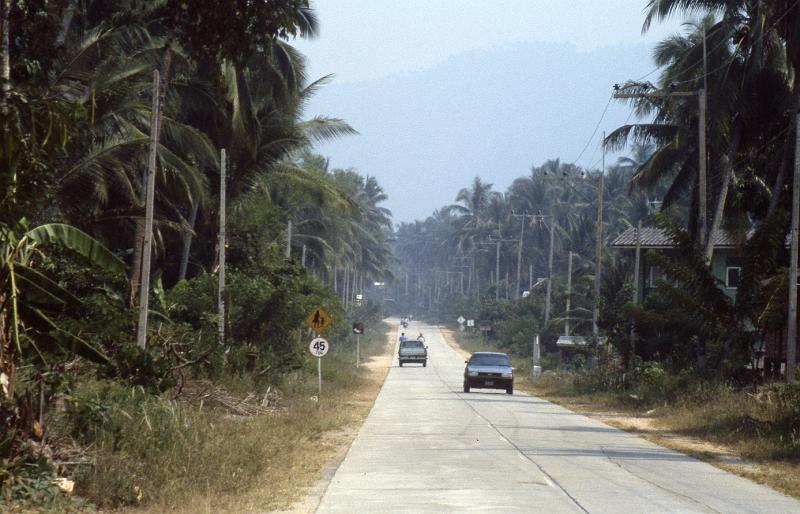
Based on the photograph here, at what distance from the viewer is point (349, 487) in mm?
16047

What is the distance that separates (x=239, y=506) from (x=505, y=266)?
13302cm

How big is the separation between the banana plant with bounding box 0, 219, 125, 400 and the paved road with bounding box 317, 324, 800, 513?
3745 millimetres

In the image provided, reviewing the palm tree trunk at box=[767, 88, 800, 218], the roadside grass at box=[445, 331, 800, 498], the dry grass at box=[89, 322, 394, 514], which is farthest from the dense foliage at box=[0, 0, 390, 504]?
the palm tree trunk at box=[767, 88, 800, 218]

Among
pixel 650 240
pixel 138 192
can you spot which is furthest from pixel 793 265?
pixel 650 240

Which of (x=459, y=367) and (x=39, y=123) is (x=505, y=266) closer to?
(x=459, y=367)

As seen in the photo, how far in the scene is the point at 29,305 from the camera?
586 inches

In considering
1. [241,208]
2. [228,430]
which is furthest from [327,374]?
[228,430]

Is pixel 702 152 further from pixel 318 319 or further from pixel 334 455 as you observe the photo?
pixel 334 455

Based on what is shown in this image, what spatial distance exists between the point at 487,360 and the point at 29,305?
116 ft

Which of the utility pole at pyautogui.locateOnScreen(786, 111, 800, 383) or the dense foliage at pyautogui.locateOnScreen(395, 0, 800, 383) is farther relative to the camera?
the dense foliage at pyautogui.locateOnScreen(395, 0, 800, 383)

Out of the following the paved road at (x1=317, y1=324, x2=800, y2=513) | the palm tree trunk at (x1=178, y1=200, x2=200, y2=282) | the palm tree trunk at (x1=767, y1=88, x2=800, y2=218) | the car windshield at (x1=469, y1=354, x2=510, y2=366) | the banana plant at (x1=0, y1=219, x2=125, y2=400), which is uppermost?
the palm tree trunk at (x1=767, y1=88, x2=800, y2=218)

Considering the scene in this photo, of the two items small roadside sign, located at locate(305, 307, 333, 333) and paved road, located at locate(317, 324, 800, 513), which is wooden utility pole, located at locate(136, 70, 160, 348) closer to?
paved road, located at locate(317, 324, 800, 513)

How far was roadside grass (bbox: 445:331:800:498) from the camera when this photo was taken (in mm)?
20953

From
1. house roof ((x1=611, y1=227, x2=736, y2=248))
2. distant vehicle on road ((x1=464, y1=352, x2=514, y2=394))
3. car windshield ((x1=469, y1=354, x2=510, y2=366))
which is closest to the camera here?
distant vehicle on road ((x1=464, y1=352, x2=514, y2=394))
